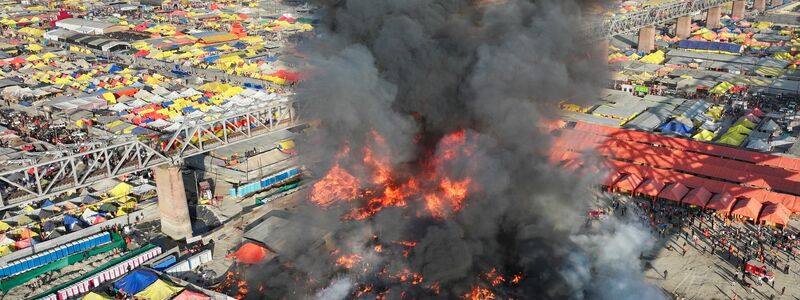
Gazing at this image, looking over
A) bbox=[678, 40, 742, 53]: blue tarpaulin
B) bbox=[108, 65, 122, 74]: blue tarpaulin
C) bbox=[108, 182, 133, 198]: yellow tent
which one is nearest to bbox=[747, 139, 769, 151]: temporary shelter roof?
bbox=[678, 40, 742, 53]: blue tarpaulin

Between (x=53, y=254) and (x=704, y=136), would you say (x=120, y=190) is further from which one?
(x=704, y=136)

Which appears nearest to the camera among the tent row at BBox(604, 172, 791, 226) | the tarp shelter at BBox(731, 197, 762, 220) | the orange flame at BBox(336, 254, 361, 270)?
the orange flame at BBox(336, 254, 361, 270)

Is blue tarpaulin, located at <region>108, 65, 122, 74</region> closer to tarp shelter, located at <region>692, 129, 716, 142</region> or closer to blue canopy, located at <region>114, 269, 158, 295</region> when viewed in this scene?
blue canopy, located at <region>114, 269, 158, 295</region>

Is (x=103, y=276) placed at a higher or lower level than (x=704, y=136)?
lower

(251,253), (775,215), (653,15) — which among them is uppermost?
(653,15)

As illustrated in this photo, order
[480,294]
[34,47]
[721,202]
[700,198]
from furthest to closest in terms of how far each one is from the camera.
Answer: [34,47]
[700,198]
[721,202]
[480,294]

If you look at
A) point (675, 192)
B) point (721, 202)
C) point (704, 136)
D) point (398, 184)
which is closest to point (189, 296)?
point (398, 184)

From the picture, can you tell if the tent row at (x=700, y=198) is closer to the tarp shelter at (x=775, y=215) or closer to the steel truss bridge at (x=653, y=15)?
the tarp shelter at (x=775, y=215)
